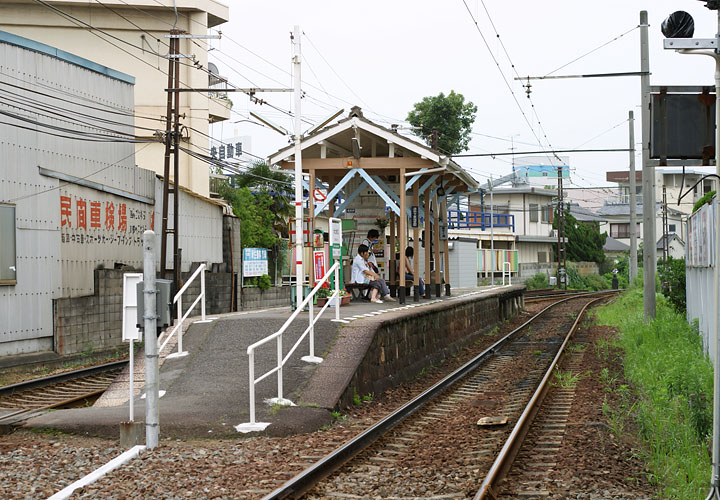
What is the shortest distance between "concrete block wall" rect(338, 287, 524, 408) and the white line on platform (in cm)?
298

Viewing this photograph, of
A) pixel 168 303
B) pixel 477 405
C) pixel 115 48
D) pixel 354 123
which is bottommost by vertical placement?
pixel 477 405

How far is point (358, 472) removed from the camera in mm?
7543

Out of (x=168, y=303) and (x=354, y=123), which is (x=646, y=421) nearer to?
(x=168, y=303)

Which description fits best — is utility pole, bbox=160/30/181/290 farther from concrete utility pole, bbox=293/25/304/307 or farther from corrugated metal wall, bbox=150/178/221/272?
concrete utility pole, bbox=293/25/304/307

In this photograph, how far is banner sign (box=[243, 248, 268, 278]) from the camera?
31.2 m

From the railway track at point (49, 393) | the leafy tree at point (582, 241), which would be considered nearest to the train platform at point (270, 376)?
the railway track at point (49, 393)

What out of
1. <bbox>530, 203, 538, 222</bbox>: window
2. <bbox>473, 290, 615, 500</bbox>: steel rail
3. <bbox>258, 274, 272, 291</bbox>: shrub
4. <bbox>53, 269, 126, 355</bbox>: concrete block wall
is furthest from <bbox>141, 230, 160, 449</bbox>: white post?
<bbox>530, 203, 538, 222</bbox>: window

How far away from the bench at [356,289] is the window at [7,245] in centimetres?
721

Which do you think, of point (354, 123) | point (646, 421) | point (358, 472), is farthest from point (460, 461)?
point (354, 123)

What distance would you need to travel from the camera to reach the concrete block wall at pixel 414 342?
1179 cm

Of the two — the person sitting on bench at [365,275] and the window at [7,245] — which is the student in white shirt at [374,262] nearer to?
the person sitting on bench at [365,275]

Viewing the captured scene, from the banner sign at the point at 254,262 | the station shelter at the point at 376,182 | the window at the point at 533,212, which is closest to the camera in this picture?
the station shelter at the point at 376,182

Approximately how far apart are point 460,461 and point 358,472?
1.07 metres

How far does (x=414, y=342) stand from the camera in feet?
48.2
